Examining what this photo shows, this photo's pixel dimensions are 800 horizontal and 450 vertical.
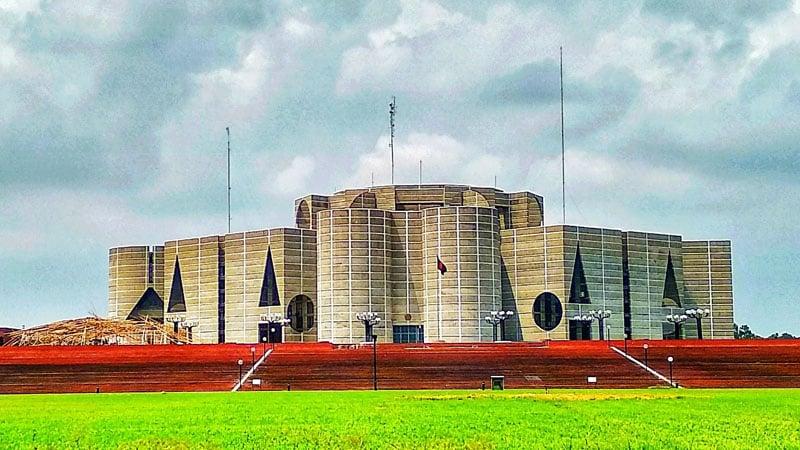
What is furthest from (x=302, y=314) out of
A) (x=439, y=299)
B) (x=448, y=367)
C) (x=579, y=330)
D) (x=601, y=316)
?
(x=448, y=367)

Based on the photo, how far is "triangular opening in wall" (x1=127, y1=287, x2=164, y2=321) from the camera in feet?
327

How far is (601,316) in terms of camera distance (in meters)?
86.4

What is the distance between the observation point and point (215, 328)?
93.6m

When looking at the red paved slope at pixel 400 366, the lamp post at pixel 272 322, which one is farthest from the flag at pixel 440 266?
the red paved slope at pixel 400 366

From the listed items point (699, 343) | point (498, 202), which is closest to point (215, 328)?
point (498, 202)

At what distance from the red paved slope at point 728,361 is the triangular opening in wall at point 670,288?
92.0ft

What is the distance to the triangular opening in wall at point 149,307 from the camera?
A: 327ft

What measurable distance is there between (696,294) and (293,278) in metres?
32.1

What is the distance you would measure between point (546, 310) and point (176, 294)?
30388 mm

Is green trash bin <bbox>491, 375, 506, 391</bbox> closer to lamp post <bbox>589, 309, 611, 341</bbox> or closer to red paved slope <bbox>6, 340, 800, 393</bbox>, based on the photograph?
red paved slope <bbox>6, 340, 800, 393</bbox>

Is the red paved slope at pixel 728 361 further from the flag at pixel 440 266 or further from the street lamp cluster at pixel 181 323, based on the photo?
the street lamp cluster at pixel 181 323

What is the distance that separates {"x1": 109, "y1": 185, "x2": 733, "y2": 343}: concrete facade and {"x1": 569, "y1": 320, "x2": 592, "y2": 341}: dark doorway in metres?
0.10

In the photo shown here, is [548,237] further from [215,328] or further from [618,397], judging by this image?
[618,397]

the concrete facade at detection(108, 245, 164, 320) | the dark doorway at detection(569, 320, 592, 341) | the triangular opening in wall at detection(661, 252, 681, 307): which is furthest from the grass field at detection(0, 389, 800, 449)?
the concrete facade at detection(108, 245, 164, 320)
